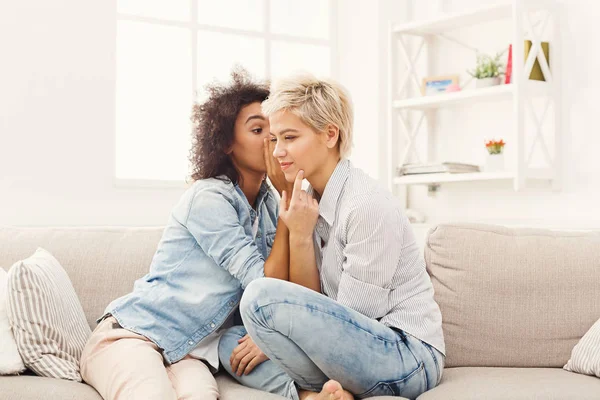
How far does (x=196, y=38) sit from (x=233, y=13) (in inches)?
10.8

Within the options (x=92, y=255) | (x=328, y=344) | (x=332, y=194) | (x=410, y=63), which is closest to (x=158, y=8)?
(x=410, y=63)

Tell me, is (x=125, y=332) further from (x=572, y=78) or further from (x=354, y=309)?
(x=572, y=78)

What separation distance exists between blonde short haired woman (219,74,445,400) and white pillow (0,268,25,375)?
526mm

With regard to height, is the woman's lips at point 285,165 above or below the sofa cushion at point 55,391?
above

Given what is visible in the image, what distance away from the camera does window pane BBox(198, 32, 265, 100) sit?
4.01m

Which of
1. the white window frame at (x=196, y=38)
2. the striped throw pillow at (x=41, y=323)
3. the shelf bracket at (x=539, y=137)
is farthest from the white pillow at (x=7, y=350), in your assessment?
the shelf bracket at (x=539, y=137)

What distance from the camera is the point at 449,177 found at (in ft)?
12.0

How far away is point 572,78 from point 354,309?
2.08 m

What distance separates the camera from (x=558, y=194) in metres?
3.49

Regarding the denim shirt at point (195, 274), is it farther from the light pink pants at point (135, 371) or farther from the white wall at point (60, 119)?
the white wall at point (60, 119)

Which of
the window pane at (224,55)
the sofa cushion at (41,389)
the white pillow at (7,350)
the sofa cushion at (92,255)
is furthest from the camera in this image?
the window pane at (224,55)

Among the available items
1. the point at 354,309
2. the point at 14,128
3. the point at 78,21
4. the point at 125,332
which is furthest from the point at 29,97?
the point at 354,309

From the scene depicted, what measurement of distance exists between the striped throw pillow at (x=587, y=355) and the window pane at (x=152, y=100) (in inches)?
91.2

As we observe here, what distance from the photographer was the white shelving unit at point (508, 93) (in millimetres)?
3385
